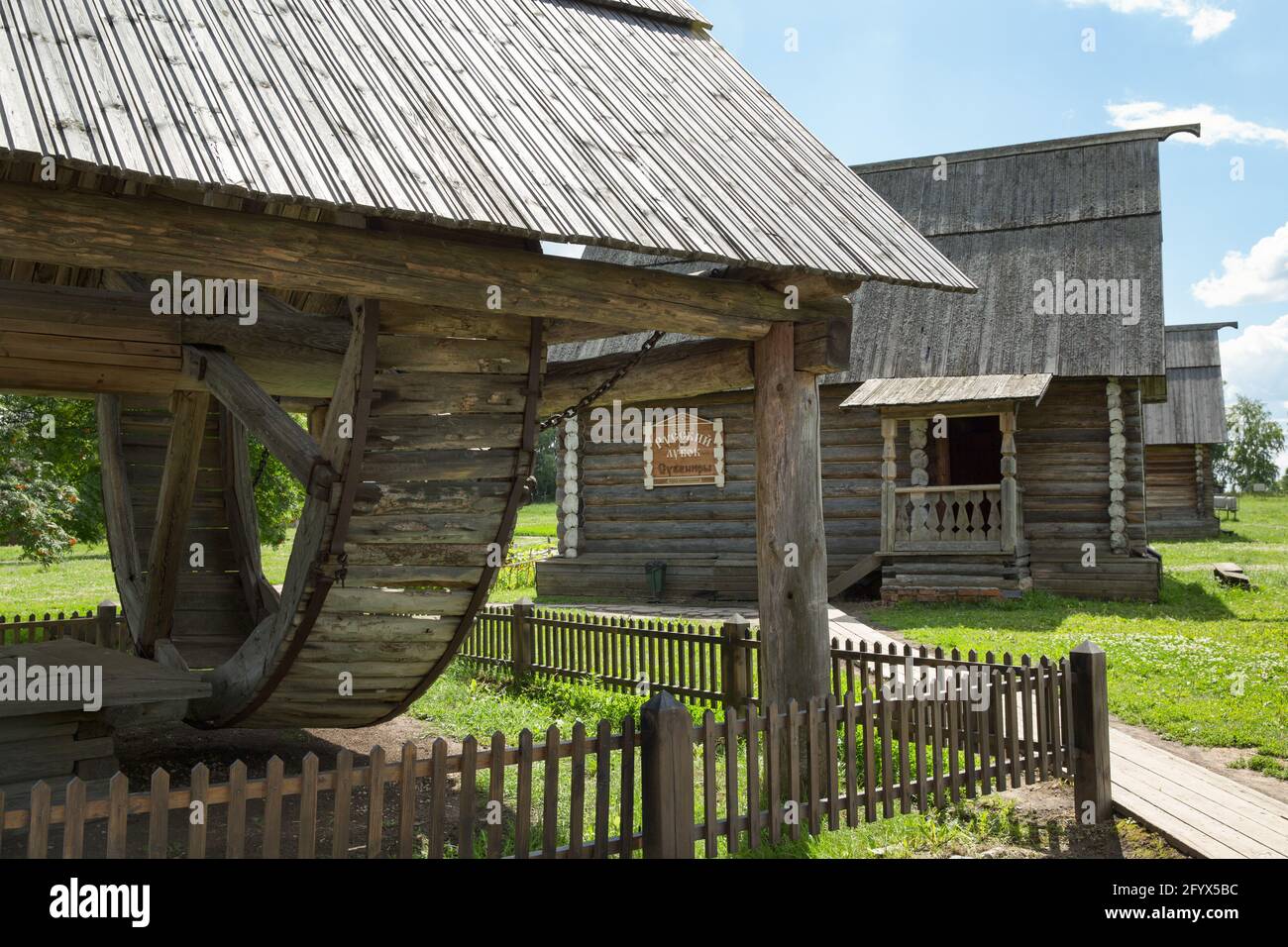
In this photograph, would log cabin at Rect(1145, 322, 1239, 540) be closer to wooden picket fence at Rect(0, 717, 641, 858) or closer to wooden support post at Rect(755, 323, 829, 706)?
wooden support post at Rect(755, 323, 829, 706)

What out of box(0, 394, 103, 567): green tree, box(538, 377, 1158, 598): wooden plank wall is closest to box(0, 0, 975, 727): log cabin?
box(0, 394, 103, 567): green tree

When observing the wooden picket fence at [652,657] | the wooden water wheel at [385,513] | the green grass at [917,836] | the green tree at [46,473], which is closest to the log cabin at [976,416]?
the wooden picket fence at [652,657]

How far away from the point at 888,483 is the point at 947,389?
1776 mm

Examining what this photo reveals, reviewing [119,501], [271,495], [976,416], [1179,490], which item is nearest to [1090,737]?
[119,501]

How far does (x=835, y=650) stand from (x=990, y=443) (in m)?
15.0

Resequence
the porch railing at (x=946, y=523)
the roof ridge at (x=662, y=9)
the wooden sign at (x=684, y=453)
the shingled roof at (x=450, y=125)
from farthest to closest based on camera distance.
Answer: the wooden sign at (x=684, y=453) < the porch railing at (x=946, y=523) < the roof ridge at (x=662, y=9) < the shingled roof at (x=450, y=125)

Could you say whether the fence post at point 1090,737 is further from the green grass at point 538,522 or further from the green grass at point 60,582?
the green grass at point 538,522

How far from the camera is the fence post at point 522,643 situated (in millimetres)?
11781

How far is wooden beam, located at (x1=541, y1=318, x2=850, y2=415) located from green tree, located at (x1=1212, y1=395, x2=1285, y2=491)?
6288cm

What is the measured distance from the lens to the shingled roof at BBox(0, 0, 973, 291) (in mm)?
4914

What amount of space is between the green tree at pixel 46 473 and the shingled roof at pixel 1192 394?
29.2 m

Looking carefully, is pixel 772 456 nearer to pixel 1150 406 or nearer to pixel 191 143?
pixel 191 143

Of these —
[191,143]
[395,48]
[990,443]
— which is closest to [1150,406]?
[990,443]

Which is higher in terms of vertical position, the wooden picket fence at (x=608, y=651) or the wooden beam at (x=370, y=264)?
the wooden beam at (x=370, y=264)
